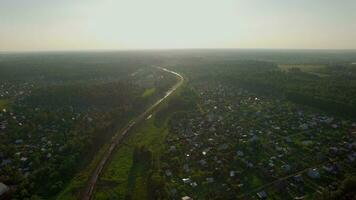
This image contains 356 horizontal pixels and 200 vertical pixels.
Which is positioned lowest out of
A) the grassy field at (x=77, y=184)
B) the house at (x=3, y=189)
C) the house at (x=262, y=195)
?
the grassy field at (x=77, y=184)

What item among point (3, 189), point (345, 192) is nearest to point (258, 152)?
point (345, 192)

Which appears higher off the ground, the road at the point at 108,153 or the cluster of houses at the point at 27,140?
the cluster of houses at the point at 27,140

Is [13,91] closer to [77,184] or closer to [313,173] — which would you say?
[77,184]

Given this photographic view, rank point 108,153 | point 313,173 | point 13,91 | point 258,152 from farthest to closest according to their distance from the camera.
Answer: point 13,91 → point 108,153 → point 258,152 → point 313,173

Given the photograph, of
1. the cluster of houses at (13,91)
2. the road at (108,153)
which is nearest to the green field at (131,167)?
the road at (108,153)

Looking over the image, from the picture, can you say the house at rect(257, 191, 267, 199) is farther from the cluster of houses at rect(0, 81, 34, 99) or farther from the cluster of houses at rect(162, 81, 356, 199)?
the cluster of houses at rect(0, 81, 34, 99)

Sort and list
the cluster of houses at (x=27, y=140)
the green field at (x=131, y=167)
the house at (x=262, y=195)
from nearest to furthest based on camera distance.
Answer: the house at (x=262, y=195) → the green field at (x=131, y=167) → the cluster of houses at (x=27, y=140)

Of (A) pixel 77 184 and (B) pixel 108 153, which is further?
(B) pixel 108 153

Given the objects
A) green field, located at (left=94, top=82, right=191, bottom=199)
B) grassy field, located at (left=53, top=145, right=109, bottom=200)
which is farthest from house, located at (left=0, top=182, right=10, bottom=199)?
green field, located at (left=94, top=82, right=191, bottom=199)

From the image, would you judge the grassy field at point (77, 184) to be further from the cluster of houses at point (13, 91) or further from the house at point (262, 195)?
the cluster of houses at point (13, 91)
